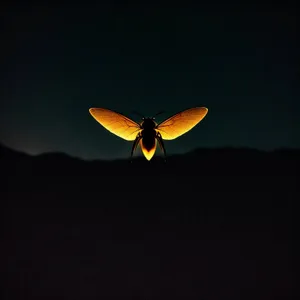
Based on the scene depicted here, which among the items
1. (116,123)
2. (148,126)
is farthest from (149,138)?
(116,123)

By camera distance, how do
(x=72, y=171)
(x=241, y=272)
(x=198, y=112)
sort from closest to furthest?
(x=198, y=112)
(x=241, y=272)
(x=72, y=171)

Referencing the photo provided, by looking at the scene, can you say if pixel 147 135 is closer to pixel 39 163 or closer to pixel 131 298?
pixel 39 163

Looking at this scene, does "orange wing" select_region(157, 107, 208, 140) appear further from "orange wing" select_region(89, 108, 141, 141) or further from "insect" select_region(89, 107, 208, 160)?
"orange wing" select_region(89, 108, 141, 141)

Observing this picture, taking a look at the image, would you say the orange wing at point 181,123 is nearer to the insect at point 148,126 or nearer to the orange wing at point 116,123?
the insect at point 148,126

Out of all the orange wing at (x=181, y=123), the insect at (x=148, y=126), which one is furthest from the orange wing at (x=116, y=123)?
the orange wing at (x=181, y=123)

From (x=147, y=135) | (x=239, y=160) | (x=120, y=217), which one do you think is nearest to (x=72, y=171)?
(x=120, y=217)

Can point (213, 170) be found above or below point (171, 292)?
above

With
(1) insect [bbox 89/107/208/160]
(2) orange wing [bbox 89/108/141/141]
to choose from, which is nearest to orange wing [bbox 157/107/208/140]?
(1) insect [bbox 89/107/208/160]
